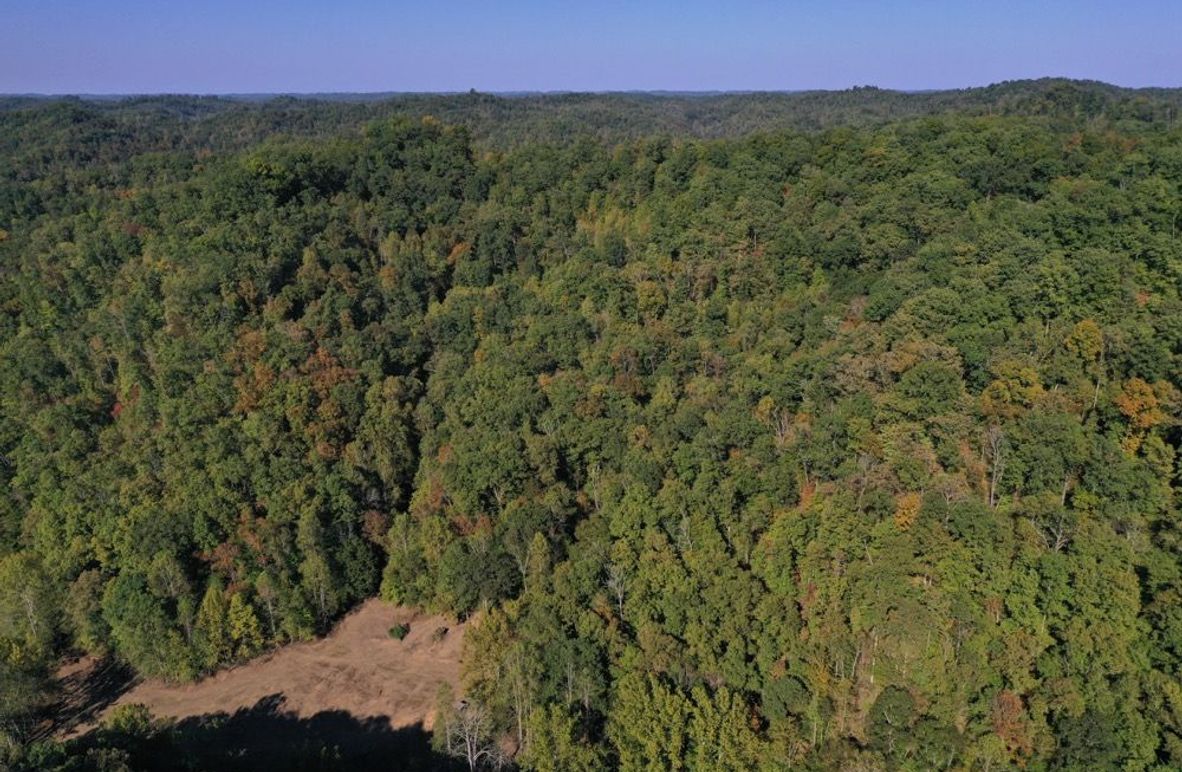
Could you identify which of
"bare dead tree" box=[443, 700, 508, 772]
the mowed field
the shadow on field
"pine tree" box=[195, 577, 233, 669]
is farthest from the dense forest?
the shadow on field

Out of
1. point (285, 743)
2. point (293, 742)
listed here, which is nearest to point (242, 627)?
point (285, 743)

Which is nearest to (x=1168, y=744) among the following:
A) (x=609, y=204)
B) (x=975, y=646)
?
(x=975, y=646)

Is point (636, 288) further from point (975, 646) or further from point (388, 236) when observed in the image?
point (975, 646)

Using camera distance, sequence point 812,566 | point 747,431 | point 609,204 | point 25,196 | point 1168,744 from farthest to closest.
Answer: point 25,196 < point 609,204 < point 747,431 < point 812,566 < point 1168,744

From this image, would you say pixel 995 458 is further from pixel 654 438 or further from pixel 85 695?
pixel 85 695

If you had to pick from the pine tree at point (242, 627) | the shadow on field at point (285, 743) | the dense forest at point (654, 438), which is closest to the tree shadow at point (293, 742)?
the shadow on field at point (285, 743)

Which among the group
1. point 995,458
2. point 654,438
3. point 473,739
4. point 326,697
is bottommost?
point 326,697

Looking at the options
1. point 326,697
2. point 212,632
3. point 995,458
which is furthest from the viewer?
point 212,632
